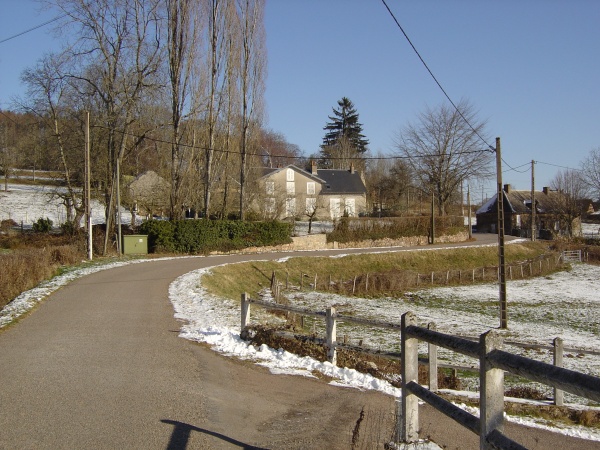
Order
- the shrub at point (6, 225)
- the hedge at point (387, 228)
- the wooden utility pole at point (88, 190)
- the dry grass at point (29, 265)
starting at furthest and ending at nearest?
the hedge at point (387, 228) → the shrub at point (6, 225) → the wooden utility pole at point (88, 190) → the dry grass at point (29, 265)

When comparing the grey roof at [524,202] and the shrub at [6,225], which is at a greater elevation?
the grey roof at [524,202]

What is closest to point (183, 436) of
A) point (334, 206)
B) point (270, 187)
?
point (270, 187)

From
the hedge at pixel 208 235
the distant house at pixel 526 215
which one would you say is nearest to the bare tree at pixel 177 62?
the hedge at pixel 208 235

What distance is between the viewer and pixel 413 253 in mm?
45406

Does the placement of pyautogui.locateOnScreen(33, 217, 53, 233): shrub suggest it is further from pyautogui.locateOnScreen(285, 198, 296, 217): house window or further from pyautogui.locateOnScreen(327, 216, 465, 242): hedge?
pyautogui.locateOnScreen(285, 198, 296, 217): house window

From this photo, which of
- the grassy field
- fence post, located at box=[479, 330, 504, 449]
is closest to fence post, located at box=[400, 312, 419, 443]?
fence post, located at box=[479, 330, 504, 449]

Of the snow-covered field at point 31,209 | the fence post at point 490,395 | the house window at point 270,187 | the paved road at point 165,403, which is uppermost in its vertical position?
the house window at point 270,187

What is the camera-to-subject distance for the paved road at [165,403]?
18.9 ft

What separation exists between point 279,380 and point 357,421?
228 cm

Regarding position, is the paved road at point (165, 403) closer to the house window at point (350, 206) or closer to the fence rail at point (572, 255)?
the fence rail at point (572, 255)

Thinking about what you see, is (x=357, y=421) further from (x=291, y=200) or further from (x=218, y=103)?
(x=291, y=200)

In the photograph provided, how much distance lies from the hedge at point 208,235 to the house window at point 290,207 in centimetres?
1867

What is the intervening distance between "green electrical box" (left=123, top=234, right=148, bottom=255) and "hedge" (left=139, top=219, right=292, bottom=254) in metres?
0.94

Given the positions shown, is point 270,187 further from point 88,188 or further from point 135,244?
point 88,188
